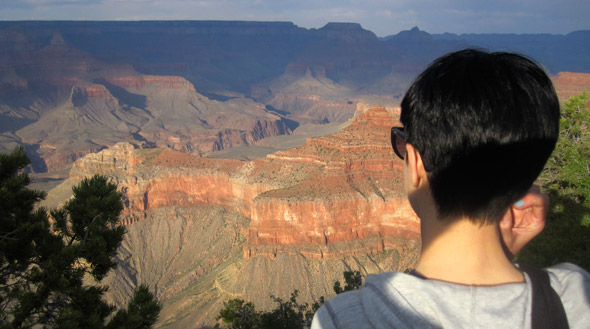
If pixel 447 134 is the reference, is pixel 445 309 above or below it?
below

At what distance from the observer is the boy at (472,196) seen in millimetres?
2428

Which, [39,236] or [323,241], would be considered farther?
[323,241]

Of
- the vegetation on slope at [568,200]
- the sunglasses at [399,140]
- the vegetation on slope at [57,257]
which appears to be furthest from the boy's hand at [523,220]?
the vegetation on slope at [57,257]

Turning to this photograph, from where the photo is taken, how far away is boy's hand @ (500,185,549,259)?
2869 millimetres

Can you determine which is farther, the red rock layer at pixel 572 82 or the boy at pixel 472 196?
the red rock layer at pixel 572 82

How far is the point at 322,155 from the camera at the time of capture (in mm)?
41781

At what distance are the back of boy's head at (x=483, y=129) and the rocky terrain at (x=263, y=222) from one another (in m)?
33.3

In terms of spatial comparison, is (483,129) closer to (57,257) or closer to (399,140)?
(399,140)

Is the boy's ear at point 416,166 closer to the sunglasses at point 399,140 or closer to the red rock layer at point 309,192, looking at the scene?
the sunglasses at point 399,140

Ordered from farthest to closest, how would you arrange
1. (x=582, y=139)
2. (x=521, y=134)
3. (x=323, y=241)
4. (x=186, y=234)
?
1. (x=186, y=234)
2. (x=323, y=241)
3. (x=582, y=139)
4. (x=521, y=134)

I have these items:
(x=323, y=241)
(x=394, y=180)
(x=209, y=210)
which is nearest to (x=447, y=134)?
(x=323, y=241)

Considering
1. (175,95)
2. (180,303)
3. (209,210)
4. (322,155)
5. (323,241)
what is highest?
(175,95)

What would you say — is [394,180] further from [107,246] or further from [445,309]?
[445,309]

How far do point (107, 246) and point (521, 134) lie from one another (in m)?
14.4
